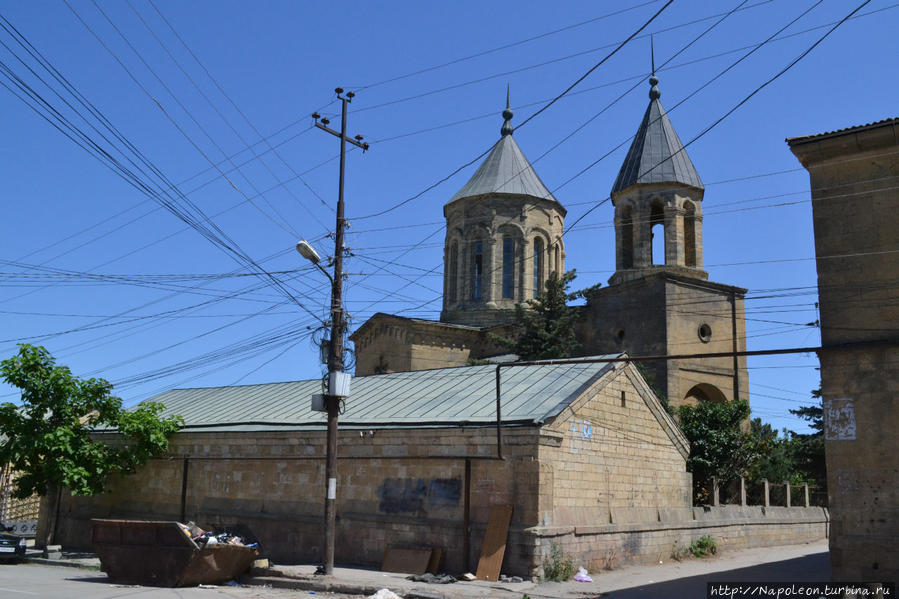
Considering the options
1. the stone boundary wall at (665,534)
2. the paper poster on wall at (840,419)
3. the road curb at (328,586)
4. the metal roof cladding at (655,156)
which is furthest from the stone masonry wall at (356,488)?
the metal roof cladding at (655,156)


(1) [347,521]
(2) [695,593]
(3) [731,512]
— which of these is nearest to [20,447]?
(1) [347,521]

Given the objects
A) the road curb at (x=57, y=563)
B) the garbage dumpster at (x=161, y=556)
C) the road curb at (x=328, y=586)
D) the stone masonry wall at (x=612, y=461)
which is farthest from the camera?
the road curb at (x=57, y=563)

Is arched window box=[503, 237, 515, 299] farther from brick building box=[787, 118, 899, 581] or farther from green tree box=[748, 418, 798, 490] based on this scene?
brick building box=[787, 118, 899, 581]

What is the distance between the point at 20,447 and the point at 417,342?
52.7ft

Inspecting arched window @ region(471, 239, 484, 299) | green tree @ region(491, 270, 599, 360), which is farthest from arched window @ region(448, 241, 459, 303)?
green tree @ region(491, 270, 599, 360)

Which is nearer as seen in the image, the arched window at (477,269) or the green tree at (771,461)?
the green tree at (771,461)

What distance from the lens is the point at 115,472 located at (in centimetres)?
2278

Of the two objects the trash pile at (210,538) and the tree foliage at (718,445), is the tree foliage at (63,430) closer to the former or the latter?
the trash pile at (210,538)

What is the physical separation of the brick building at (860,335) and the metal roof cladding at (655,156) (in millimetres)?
18278

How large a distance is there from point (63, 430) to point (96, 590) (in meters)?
7.94

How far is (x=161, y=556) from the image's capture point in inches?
570

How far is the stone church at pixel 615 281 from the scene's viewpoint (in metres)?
29.6

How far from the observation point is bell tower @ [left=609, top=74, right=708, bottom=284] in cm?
3197

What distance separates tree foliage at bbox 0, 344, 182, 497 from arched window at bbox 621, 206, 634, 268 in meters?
19.4
